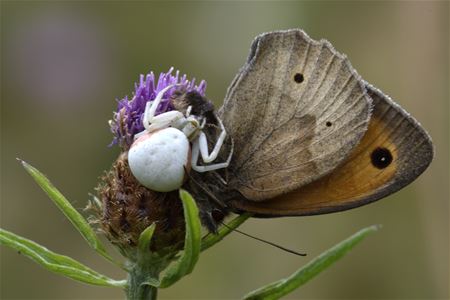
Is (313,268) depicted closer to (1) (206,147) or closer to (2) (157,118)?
(1) (206,147)

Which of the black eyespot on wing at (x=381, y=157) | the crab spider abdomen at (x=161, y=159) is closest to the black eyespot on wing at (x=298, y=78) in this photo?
the black eyespot on wing at (x=381, y=157)

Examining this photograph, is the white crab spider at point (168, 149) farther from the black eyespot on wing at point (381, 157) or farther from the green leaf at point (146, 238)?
the black eyespot on wing at point (381, 157)

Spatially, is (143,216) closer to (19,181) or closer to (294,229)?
(294,229)

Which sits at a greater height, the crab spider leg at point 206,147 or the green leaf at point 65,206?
the crab spider leg at point 206,147

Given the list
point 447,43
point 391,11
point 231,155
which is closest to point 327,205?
point 231,155

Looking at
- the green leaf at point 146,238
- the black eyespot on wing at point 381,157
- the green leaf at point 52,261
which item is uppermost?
the black eyespot on wing at point 381,157

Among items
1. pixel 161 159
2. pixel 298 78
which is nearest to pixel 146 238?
pixel 161 159

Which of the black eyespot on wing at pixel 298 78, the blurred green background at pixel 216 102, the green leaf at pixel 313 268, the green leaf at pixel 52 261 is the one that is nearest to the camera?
the green leaf at pixel 313 268
